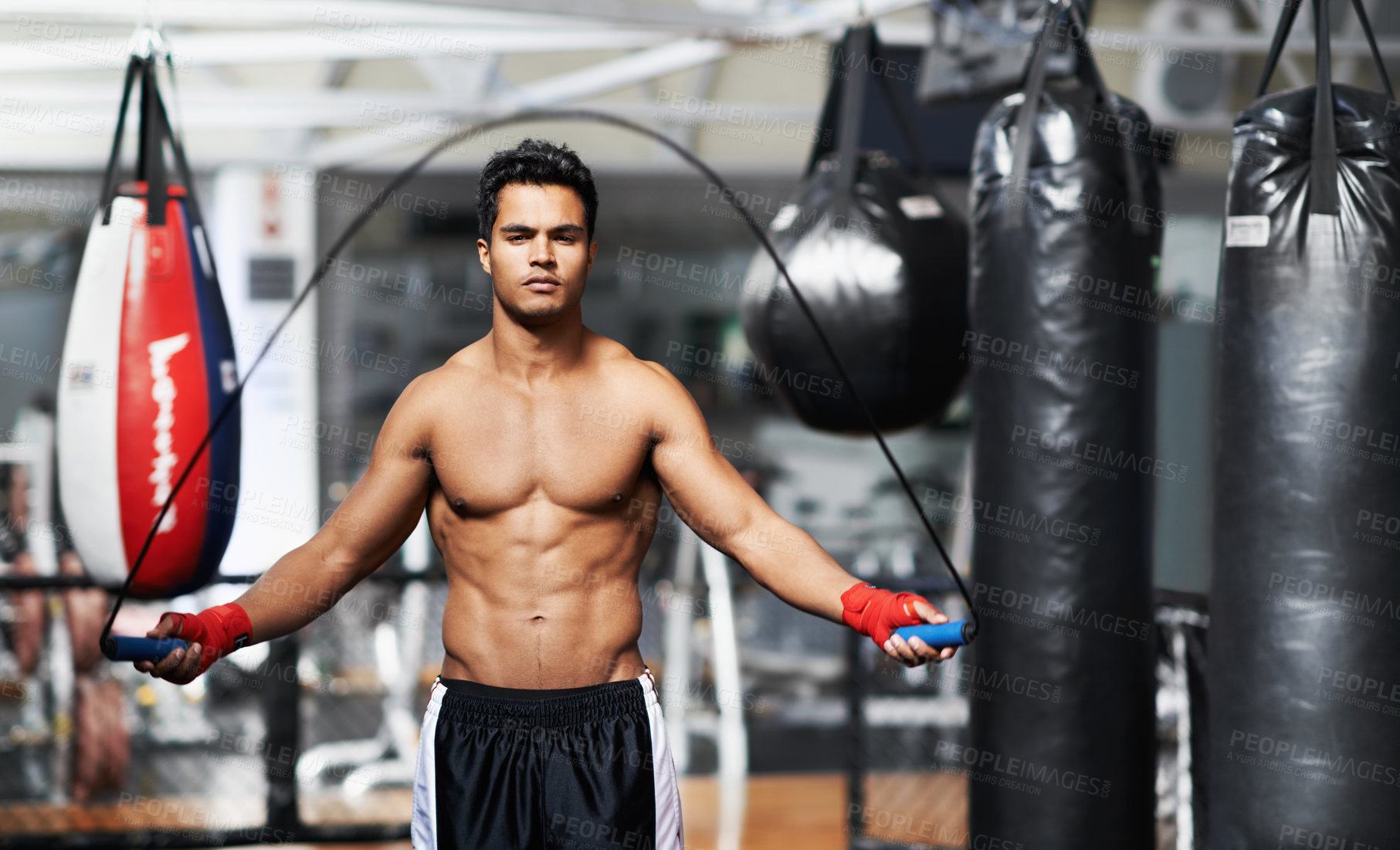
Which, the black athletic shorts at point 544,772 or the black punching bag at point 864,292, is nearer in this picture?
the black athletic shorts at point 544,772

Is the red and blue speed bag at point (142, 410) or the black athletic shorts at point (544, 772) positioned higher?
the red and blue speed bag at point (142, 410)

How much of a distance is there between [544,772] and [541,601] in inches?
8.9

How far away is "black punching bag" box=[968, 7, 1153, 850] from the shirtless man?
0.83 m

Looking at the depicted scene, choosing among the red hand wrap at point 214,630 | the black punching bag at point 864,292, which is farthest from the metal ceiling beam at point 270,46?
the red hand wrap at point 214,630

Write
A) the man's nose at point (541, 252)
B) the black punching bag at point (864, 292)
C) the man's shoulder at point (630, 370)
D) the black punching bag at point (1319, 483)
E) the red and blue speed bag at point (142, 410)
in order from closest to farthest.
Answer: the man's nose at point (541, 252)
the man's shoulder at point (630, 370)
the black punching bag at point (1319, 483)
the red and blue speed bag at point (142, 410)
the black punching bag at point (864, 292)

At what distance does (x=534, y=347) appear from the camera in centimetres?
161

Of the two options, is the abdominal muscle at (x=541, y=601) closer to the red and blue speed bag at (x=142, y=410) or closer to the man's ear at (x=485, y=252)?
the man's ear at (x=485, y=252)

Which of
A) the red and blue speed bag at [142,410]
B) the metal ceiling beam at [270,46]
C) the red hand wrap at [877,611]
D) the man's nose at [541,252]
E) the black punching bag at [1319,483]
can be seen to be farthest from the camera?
the metal ceiling beam at [270,46]

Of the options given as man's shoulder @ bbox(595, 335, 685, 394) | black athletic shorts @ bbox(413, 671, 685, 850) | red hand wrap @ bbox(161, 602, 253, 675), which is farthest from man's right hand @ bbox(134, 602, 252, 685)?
man's shoulder @ bbox(595, 335, 685, 394)

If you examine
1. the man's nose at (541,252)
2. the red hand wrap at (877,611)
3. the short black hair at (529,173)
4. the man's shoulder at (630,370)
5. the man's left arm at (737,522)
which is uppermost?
the short black hair at (529,173)

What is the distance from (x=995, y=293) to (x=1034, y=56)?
46 centimetres

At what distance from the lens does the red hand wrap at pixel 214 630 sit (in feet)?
4.85

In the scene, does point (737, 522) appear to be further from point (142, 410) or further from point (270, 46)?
point (270, 46)

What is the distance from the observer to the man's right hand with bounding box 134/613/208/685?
1455 mm
